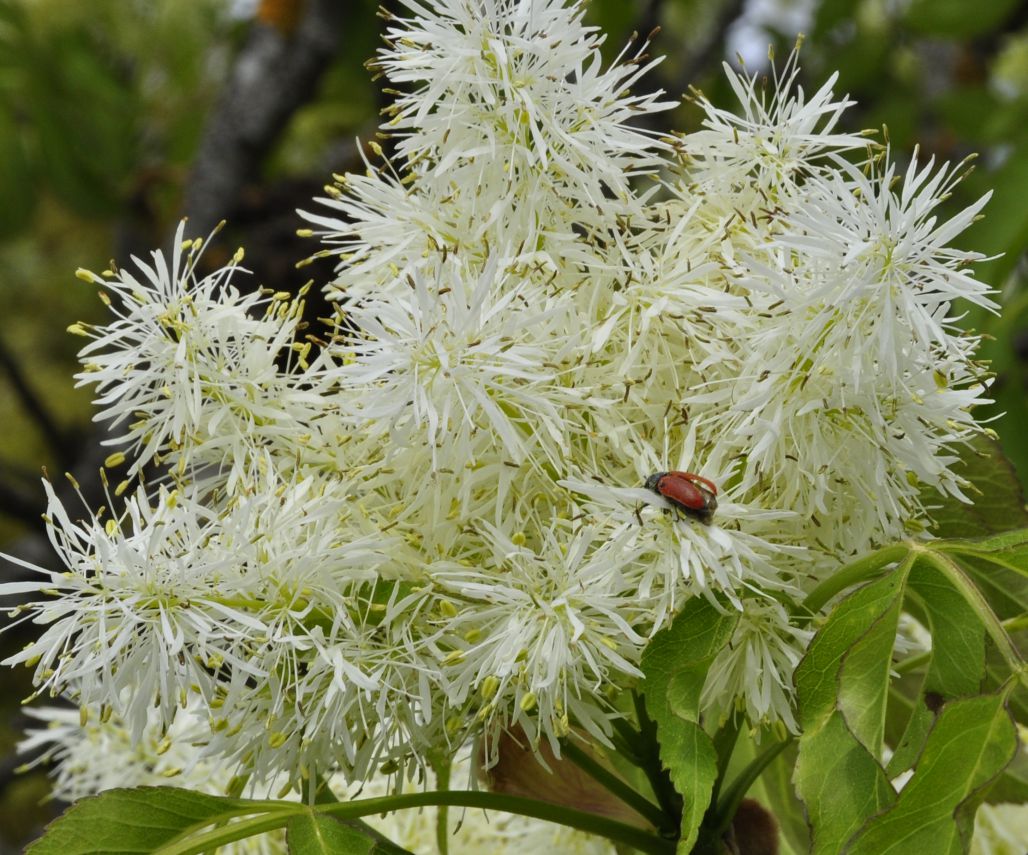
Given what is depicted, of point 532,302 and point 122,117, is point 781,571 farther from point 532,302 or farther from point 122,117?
point 122,117

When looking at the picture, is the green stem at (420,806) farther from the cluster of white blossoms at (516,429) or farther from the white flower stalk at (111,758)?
the white flower stalk at (111,758)

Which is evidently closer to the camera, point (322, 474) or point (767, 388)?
point (767, 388)

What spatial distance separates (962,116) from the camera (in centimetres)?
263

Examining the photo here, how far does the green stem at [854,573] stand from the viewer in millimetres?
587

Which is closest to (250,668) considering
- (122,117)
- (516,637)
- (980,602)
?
(516,637)

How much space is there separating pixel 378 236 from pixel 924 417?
0.32m

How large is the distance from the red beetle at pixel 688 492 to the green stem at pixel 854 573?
0.24 feet

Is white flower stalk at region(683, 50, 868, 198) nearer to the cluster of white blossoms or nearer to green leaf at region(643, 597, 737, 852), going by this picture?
the cluster of white blossoms

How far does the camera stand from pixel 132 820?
63cm

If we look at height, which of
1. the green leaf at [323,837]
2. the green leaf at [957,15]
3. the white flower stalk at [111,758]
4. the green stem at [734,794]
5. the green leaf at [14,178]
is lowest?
the white flower stalk at [111,758]

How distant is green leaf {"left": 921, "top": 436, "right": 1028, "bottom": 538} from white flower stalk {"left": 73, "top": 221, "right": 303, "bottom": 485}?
1.38ft

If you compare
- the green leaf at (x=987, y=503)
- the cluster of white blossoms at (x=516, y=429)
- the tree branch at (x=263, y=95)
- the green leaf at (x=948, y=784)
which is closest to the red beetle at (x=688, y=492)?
the cluster of white blossoms at (x=516, y=429)

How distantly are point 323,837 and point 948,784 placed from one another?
0.95 feet

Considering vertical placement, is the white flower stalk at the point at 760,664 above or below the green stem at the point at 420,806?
above
